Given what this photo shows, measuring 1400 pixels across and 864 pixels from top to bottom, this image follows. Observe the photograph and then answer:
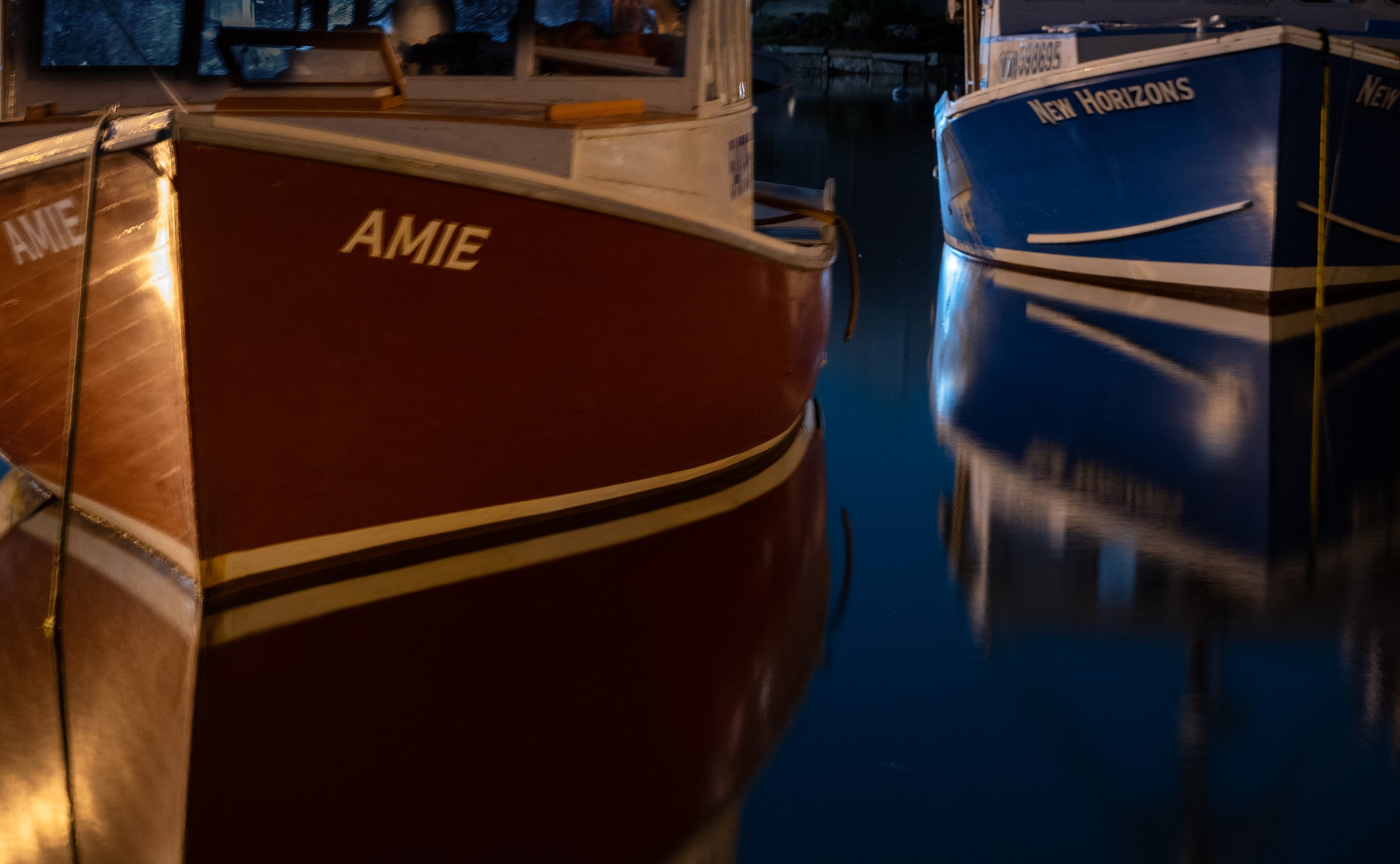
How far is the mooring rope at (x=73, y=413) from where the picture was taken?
3975 mm

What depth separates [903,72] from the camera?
149 feet

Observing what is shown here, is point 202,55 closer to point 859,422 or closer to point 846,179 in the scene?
point 859,422

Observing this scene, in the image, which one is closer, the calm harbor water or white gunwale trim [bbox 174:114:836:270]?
the calm harbor water

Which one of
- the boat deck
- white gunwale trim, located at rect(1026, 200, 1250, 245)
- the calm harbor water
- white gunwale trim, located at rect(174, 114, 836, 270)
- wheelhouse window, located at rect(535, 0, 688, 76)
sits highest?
wheelhouse window, located at rect(535, 0, 688, 76)

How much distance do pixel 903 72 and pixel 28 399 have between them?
4270 cm

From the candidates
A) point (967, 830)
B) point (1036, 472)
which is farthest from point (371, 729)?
point (1036, 472)

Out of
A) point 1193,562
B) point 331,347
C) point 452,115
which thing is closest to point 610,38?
point 452,115

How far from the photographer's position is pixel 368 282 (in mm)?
4363

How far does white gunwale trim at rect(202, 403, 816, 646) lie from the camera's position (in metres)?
4.43

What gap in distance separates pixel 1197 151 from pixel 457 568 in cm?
678

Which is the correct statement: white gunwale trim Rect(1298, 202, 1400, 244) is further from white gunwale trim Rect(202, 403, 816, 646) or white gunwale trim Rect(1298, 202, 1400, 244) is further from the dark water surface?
white gunwale trim Rect(202, 403, 816, 646)

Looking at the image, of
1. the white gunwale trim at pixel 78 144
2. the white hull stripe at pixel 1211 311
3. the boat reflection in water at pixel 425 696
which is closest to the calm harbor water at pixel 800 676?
the boat reflection in water at pixel 425 696

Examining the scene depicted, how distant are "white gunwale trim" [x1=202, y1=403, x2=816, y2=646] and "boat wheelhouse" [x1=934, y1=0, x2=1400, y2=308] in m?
5.14

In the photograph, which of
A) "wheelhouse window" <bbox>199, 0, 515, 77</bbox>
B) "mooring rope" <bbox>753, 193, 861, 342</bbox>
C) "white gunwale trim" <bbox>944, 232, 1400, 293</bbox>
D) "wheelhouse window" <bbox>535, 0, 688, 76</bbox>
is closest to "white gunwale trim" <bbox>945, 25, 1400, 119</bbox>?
"white gunwale trim" <bbox>944, 232, 1400, 293</bbox>
